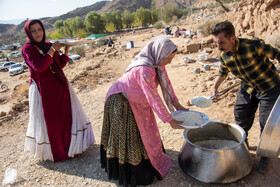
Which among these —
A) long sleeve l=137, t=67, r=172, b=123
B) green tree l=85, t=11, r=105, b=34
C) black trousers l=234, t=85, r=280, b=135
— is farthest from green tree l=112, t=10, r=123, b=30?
long sleeve l=137, t=67, r=172, b=123

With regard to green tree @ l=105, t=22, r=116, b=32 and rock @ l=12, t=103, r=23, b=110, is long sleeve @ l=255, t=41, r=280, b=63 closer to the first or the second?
rock @ l=12, t=103, r=23, b=110

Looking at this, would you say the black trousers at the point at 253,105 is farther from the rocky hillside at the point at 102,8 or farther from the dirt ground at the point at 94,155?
the rocky hillside at the point at 102,8

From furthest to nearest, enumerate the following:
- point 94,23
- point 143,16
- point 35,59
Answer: point 143,16 → point 94,23 → point 35,59

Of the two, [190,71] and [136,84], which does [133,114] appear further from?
[190,71]

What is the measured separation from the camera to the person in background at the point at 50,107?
241cm

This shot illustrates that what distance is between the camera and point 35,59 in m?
2.34

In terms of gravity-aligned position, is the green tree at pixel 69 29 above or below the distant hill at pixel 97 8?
below

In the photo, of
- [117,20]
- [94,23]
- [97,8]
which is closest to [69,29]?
[94,23]

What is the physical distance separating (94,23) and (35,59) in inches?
2106

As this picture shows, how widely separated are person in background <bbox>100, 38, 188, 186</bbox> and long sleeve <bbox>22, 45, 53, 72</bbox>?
3.02ft

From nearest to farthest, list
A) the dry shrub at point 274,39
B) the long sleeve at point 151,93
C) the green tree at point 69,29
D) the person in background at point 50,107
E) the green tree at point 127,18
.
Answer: the long sleeve at point 151,93 < the person in background at point 50,107 < the dry shrub at point 274,39 < the green tree at point 69,29 < the green tree at point 127,18

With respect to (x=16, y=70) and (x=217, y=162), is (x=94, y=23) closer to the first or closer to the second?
(x=16, y=70)

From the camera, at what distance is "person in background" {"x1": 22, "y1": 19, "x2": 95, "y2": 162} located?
95.0 inches

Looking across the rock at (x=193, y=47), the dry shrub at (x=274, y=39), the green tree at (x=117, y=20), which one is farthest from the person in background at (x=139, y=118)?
the green tree at (x=117, y=20)
